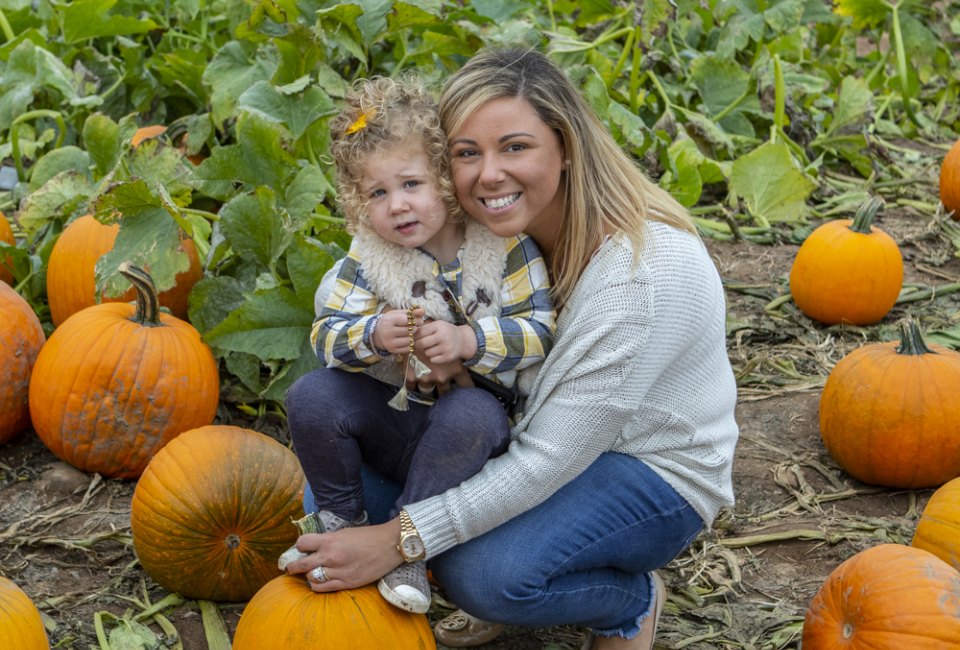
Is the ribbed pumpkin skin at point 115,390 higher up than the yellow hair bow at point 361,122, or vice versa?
the yellow hair bow at point 361,122

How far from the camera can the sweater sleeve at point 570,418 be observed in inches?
98.0

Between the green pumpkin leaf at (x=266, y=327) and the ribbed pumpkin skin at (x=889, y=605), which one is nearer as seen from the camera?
the ribbed pumpkin skin at (x=889, y=605)

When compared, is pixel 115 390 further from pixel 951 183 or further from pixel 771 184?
pixel 951 183

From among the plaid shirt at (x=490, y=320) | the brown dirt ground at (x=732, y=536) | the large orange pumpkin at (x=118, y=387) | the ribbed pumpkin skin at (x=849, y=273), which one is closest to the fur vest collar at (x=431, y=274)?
the plaid shirt at (x=490, y=320)

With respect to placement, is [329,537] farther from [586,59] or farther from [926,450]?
[586,59]

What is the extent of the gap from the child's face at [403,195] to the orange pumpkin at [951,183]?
3657 millimetres

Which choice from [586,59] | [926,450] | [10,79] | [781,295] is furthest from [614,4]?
[926,450]

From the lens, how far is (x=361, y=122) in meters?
2.57

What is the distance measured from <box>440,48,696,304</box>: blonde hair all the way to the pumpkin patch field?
0.89 metres

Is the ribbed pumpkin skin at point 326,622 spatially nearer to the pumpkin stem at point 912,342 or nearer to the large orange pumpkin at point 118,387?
the large orange pumpkin at point 118,387

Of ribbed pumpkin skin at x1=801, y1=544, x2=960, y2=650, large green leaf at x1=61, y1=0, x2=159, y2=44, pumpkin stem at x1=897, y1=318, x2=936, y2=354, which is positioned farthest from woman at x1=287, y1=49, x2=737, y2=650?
large green leaf at x1=61, y1=0, x2=159, y2=44

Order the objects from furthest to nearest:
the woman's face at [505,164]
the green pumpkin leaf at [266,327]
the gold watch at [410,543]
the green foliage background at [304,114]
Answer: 1. the green foliage background at [304,114]
2. the green pumpkin leaf at [266,327]
3. the woman's face at [505,164]
4. the gold watch at [410,543]

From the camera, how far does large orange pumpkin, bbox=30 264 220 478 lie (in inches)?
135

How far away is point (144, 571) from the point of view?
3.14m
